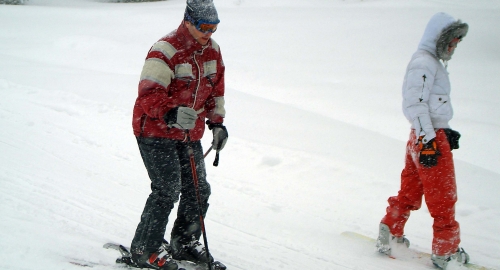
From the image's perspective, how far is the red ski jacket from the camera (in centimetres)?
292

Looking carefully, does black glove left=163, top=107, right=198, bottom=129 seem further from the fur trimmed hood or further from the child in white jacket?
the fur trimmed hood

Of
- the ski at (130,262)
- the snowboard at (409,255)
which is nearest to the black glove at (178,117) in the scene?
the ski at (130,262)

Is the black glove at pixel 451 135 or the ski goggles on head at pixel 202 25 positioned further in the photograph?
the black glove at pixel 451 135

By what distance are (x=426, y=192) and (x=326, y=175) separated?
208 cm

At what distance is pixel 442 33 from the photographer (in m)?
3.73

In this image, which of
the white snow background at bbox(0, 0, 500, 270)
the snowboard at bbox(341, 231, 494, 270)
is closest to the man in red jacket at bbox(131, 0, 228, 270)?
the white snow background at bbox(0, 0, 500, 270)

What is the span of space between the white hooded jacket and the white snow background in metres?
1.33

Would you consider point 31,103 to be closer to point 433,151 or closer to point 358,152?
point 358,152

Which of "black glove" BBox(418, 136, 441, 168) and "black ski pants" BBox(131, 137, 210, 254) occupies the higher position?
"black glove" BBox(418, 136, 441, 168)

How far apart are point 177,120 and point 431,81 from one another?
7.18ft

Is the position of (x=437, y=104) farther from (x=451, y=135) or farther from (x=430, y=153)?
(x=430, y=153)

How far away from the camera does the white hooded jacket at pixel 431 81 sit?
3.71m

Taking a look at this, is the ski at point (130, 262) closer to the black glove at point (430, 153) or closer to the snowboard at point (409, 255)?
the snowboard at point (409, 255)

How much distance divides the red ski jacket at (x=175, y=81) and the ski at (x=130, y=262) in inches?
37.7
